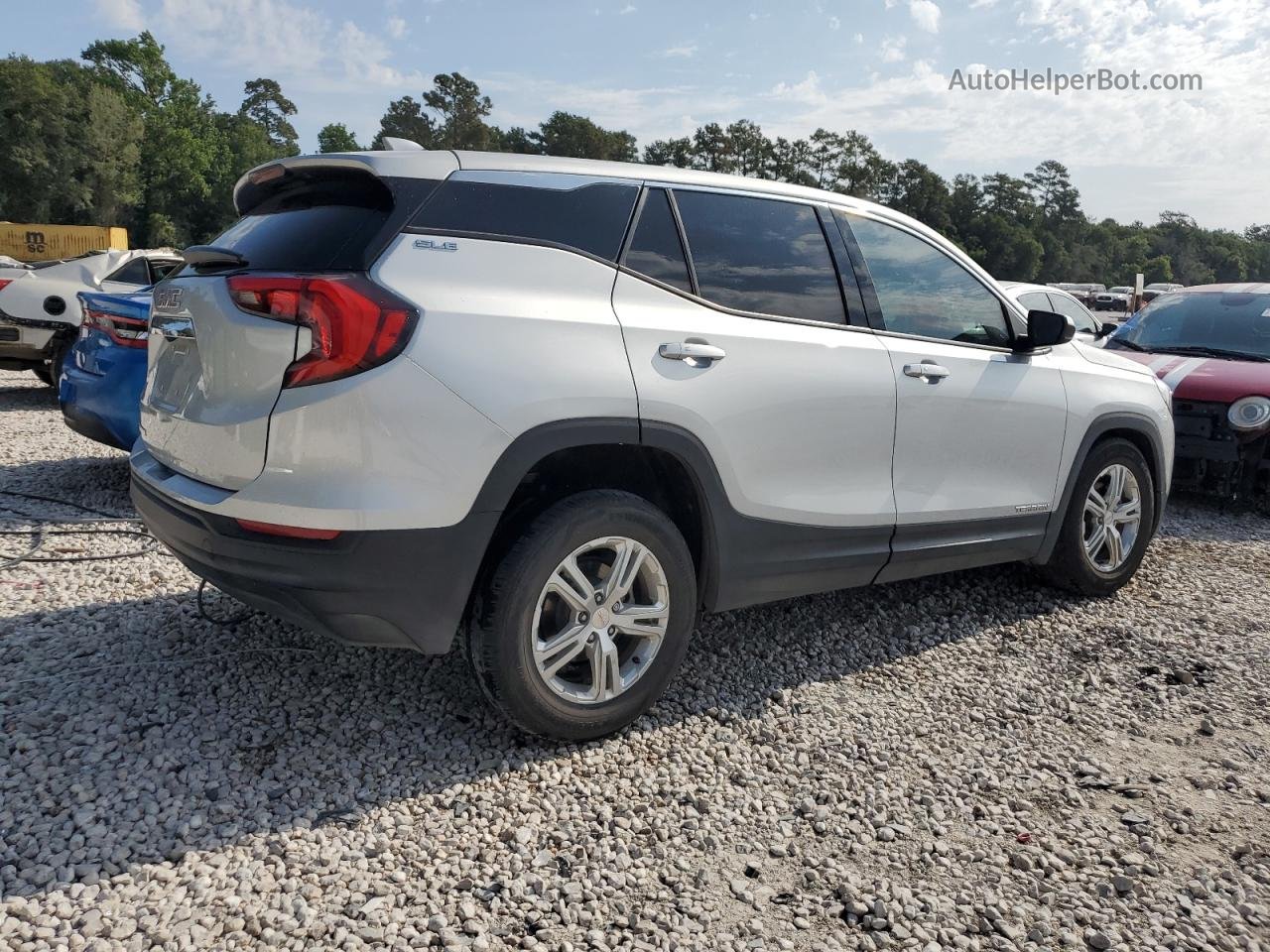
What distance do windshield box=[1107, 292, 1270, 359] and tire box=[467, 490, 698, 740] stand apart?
6654 millimetres

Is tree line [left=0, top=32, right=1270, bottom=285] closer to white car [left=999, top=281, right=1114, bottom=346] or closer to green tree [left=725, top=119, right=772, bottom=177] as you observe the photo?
green tree [left=725, top=119, right=772, bottom=177]

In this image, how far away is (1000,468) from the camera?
4266mm

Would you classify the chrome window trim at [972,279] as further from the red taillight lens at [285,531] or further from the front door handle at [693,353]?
the red taillight lens at [285,531]

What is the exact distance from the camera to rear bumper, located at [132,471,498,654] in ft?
8.80

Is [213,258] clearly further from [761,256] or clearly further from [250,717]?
[761,256]

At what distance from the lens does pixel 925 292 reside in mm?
4102

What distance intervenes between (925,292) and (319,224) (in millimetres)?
2469

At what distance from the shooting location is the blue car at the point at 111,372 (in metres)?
5.68

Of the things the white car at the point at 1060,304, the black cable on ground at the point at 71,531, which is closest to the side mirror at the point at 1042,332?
the black cable on ground at the point at 71,531

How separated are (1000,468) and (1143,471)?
134 cm

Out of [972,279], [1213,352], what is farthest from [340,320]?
[1213,352]

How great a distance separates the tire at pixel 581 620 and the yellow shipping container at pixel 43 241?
5099 centimetres

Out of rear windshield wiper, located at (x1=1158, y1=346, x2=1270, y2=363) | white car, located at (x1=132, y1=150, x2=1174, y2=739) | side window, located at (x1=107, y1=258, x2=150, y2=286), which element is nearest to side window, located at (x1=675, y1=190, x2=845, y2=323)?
white car, located at (x1=132, y1=150, x2=1174, y2=739)

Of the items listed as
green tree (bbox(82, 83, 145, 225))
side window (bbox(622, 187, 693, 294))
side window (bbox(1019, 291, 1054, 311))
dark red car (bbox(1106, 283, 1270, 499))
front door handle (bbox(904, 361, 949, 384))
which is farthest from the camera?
green tree (bbox(82, 83, 145, 225))
